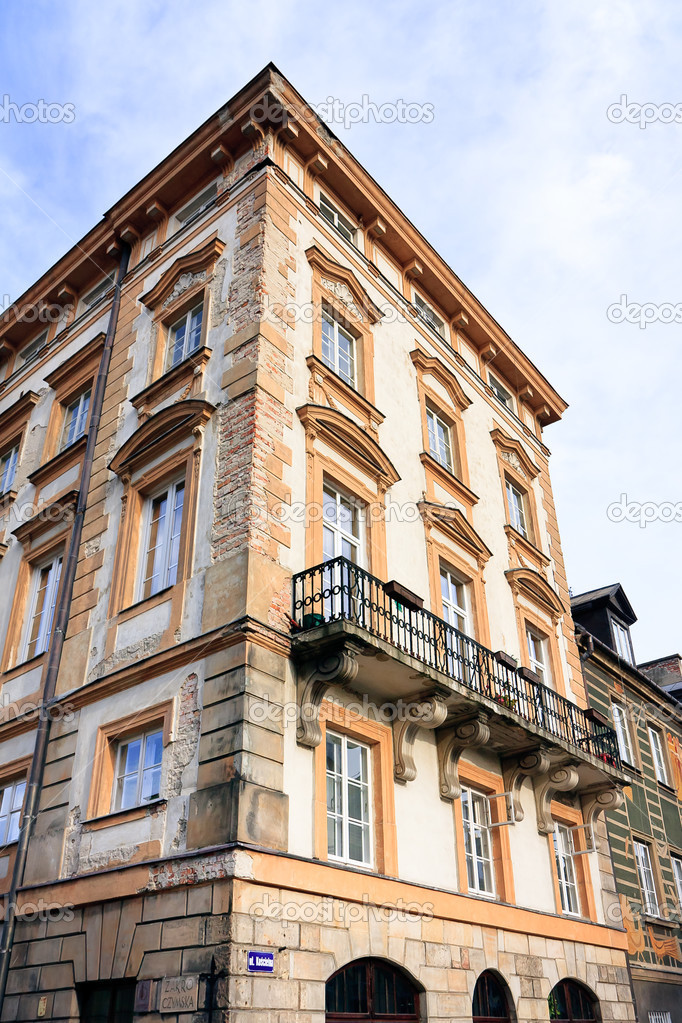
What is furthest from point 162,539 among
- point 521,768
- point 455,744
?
point 521,768

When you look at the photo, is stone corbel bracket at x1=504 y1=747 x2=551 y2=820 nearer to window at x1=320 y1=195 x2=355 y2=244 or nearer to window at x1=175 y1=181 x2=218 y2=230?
window at x1=320 y1=195 x2=355 y2=244

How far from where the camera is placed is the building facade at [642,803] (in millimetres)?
18984

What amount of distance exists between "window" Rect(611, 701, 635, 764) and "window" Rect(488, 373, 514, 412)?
27.1 ft

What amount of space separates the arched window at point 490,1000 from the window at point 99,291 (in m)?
15.1

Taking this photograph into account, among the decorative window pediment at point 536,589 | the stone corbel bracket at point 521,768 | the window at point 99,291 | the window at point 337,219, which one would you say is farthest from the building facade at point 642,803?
the window at point 99,291

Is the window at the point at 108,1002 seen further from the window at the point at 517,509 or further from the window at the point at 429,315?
the window at the point at 429,315

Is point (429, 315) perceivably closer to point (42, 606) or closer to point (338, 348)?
point (338, 348)

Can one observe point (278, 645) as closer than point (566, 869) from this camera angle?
Yes

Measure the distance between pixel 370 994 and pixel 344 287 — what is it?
1191 cm

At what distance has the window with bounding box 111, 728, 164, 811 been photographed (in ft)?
37.8

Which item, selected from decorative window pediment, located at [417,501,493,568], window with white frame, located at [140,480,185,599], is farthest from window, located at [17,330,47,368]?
decorative window pediment, located at [417,501,493,568]

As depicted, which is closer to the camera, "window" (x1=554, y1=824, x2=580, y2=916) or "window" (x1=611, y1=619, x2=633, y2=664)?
"window" (x1=554, y1=824, x2=580, y2=916)

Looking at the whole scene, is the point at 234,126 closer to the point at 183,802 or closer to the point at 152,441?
the point at 152,441

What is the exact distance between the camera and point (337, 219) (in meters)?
18.4
